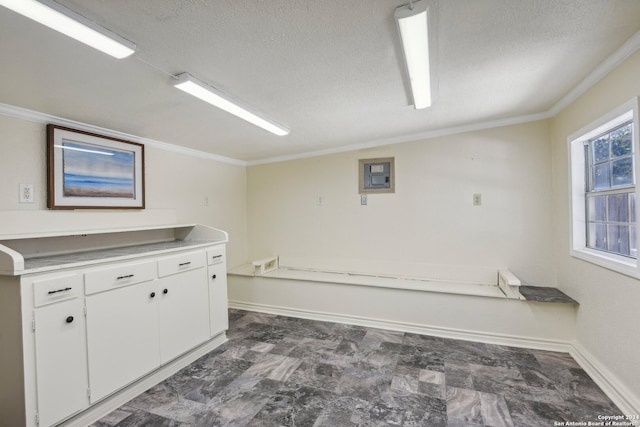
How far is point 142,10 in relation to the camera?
1.25 meters

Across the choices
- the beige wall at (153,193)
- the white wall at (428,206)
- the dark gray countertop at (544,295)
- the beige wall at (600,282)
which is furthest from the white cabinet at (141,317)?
the beige wall at (600,282)

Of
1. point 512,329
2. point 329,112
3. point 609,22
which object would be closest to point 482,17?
point 609,22

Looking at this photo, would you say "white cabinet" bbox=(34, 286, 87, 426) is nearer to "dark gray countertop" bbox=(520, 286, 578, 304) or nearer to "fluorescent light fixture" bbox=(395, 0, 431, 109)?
"fluorescent light fixture" bbox=(395, 0, 431, 109)

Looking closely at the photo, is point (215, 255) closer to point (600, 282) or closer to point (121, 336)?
point (121, 336)

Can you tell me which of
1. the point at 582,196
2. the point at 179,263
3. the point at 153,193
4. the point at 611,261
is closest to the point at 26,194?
the point at 153,193

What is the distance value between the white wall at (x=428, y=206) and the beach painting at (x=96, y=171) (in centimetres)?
201

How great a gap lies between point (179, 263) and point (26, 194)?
1215mm

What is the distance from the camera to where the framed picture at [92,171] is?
7.62 feet

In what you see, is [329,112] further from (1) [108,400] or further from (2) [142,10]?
(1) [108,400]

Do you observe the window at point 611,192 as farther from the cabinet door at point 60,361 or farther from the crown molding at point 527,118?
the cabinet door at point 60,361

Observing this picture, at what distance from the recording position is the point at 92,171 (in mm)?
2584

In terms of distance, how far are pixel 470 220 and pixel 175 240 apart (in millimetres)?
3523

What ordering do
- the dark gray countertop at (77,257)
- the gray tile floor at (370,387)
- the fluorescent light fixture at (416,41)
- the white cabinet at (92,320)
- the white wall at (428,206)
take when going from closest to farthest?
1. the fluorescent light fixture at (416,41)
2. the white cabinet at (92,320)
3. the dark gray countertop at (77,257)
4. the gray tile floor at (370,387)
5. the white wall at (428,206)

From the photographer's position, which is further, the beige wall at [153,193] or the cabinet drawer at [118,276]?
the beige wall at [153,193]
